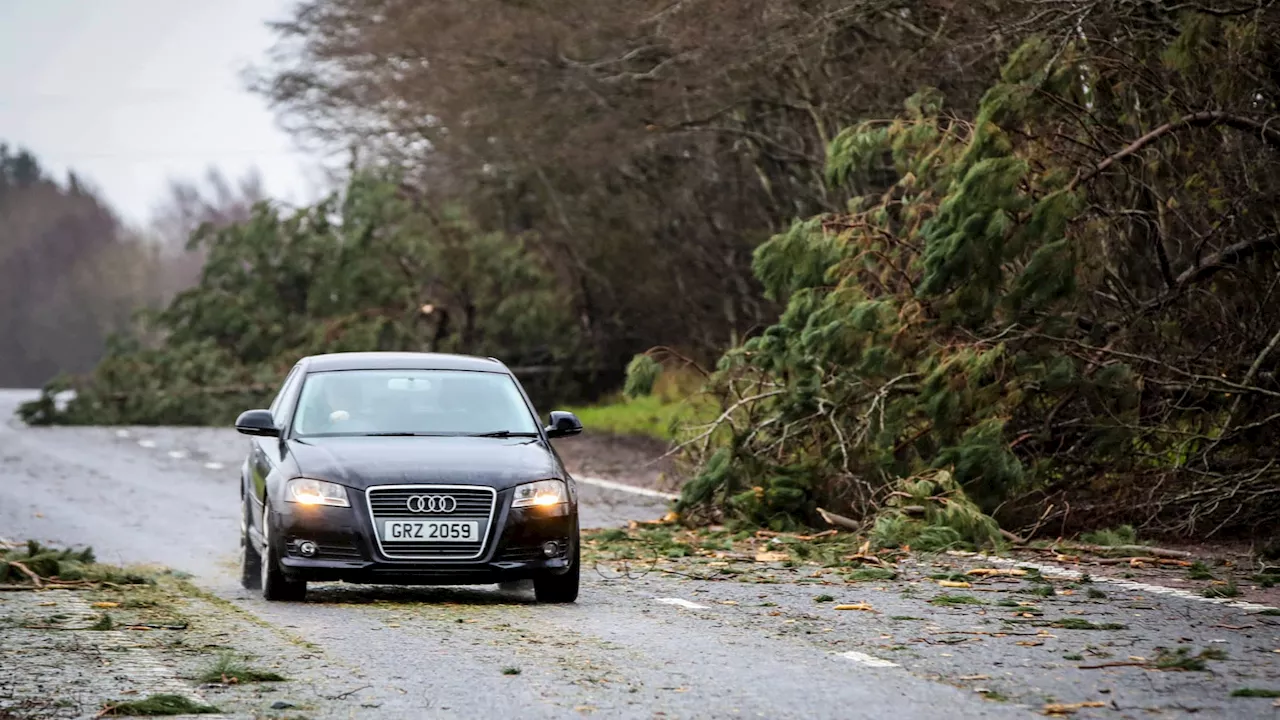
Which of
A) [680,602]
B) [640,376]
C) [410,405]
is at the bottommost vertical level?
[680,602]

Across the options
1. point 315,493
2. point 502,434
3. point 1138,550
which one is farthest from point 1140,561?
point 315,493

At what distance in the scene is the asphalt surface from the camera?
8.55 metres

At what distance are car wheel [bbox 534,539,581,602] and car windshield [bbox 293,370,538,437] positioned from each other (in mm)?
1214

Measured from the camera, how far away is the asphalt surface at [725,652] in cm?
855

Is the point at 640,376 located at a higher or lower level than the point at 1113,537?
higher

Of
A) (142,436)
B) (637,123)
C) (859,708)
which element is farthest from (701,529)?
(142,436)

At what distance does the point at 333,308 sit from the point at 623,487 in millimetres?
18137

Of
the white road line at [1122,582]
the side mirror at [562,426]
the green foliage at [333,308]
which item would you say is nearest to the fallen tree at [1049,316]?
the white road line at [1122,582]

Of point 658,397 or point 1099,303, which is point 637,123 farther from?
point 1099,303

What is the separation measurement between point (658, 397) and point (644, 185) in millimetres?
4136

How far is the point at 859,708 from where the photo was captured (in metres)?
8.45

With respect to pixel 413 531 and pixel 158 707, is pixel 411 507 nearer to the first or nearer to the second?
pixel 413 531

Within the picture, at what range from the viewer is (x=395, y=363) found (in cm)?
1465

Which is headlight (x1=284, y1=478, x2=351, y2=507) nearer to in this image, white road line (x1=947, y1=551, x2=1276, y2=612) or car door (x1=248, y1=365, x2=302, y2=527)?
car door (x1=248, y1=365, x2=302, y2=527)
